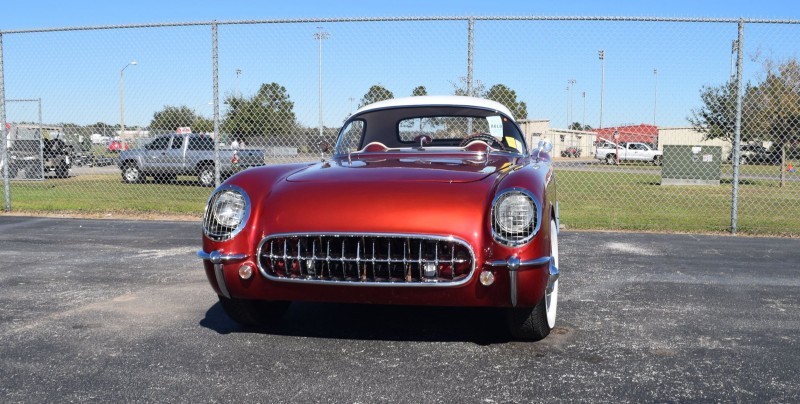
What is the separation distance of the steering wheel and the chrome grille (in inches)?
70.2

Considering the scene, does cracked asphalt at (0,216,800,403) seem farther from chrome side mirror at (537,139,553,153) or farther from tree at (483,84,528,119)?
tree at (483,84,528,119)

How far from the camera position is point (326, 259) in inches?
127

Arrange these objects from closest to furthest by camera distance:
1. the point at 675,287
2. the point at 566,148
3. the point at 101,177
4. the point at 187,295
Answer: the point at 187,295, the point at 675,287, the point at 566,148, the point at 101,177

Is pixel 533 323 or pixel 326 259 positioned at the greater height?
pixel 326 259

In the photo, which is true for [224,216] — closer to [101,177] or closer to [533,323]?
[533,323]

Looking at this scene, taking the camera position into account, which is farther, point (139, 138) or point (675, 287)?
point (139, 138)

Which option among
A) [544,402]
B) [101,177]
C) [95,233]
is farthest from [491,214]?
[101,177]

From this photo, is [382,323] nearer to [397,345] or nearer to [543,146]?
[397,345]

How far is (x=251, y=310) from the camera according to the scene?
3.75 meters

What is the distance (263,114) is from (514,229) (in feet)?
27.1

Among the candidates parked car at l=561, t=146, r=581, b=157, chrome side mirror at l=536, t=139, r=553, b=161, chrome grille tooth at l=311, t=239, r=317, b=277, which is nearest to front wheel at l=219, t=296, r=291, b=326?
chrome grille tooth at l=311, t=239, r=317, b=277

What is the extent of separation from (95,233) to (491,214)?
5.99 metres

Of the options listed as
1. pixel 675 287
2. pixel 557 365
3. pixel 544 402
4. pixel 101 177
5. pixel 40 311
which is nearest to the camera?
pixel 544 402

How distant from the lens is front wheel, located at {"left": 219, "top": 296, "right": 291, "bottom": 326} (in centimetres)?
369
